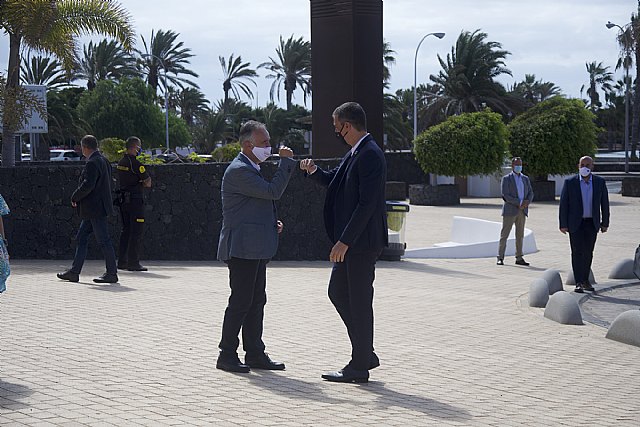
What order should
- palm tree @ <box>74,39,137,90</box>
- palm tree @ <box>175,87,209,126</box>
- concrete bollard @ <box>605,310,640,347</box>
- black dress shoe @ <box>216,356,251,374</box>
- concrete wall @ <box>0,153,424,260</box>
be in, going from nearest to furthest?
black dress shoe @ <box>216,356,251,374</box>
concrete bollard @ <box>605,310,640,347</box>
concrete wall @ <box>0,153,424,260</box>
palm tree @ <box>74,39,137,90</box>
palm tree @ <box>175,87,209,126</box>

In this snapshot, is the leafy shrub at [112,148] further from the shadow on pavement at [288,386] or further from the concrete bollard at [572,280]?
the shadow on pavement at [288,386]

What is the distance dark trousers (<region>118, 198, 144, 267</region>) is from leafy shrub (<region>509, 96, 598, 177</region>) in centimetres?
2727

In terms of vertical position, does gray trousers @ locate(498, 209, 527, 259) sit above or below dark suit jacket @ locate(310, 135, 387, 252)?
below

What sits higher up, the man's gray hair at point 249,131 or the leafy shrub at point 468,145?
the leafy shrub at point 468,145

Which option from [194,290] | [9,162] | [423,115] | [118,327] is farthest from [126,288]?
[423,115]

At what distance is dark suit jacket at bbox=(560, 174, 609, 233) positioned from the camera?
45.7ft

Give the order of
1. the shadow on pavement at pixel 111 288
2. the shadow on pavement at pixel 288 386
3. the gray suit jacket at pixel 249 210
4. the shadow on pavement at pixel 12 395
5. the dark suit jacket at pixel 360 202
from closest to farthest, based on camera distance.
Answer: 1. the shadow on pavement at pixel 12 395
2. the shadow on pavement at pixel 288 386
3. the dark suit jacket at pixel 360 202
4. the gray suit jacket at pixel 249 210
5. the shadow on pavement at pixel 111 288

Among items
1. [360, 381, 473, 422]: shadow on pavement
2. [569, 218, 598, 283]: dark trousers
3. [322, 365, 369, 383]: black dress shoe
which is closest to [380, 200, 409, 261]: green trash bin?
[569, 218, 598, 283]: dark trousers

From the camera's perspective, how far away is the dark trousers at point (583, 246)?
13930 millimetres

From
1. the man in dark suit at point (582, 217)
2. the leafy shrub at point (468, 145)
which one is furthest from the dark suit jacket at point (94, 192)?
the leafy shrub at point (468, 145)

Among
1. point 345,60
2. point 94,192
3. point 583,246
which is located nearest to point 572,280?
point 583,246

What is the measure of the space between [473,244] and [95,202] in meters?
8.41

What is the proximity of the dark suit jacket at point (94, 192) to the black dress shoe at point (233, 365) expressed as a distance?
5565mm

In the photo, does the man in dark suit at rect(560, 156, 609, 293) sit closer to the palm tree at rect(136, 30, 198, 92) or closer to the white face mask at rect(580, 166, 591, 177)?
the white face mask at rect(580, 166, 591, 177)
